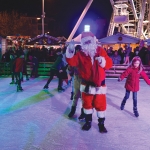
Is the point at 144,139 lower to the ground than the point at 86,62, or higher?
lower

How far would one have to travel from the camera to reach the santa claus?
4.17m

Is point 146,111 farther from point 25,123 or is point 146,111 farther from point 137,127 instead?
point 25,123

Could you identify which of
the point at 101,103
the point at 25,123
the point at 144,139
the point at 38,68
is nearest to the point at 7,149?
the point at 25,123

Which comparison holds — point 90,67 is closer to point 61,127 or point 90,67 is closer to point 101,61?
point 101,61

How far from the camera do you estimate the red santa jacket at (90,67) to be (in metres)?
4.16

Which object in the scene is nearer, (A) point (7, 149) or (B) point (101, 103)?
(A) point (7, 149)

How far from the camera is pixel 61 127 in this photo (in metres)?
4.61

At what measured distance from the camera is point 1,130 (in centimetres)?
441

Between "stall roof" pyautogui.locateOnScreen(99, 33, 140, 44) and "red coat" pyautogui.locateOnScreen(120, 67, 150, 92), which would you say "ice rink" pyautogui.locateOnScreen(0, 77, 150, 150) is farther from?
"stall roof" pyautogui.locateOnScreen(99, 33, 140, 44)

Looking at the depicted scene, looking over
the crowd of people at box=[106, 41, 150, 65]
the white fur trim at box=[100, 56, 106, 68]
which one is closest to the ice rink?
the white fur trim at box=[100, 56, 106, 68]

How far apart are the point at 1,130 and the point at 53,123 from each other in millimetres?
1003

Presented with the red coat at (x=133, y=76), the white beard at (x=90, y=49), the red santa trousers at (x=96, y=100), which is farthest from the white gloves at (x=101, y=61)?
the red coat at (x=133, y=76)

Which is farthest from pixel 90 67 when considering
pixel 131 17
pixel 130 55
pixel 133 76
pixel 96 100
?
pixel 131 17

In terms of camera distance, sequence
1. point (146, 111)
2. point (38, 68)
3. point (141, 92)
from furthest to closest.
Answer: point (38, 68)
point (141, 92)
point (146, 111)
